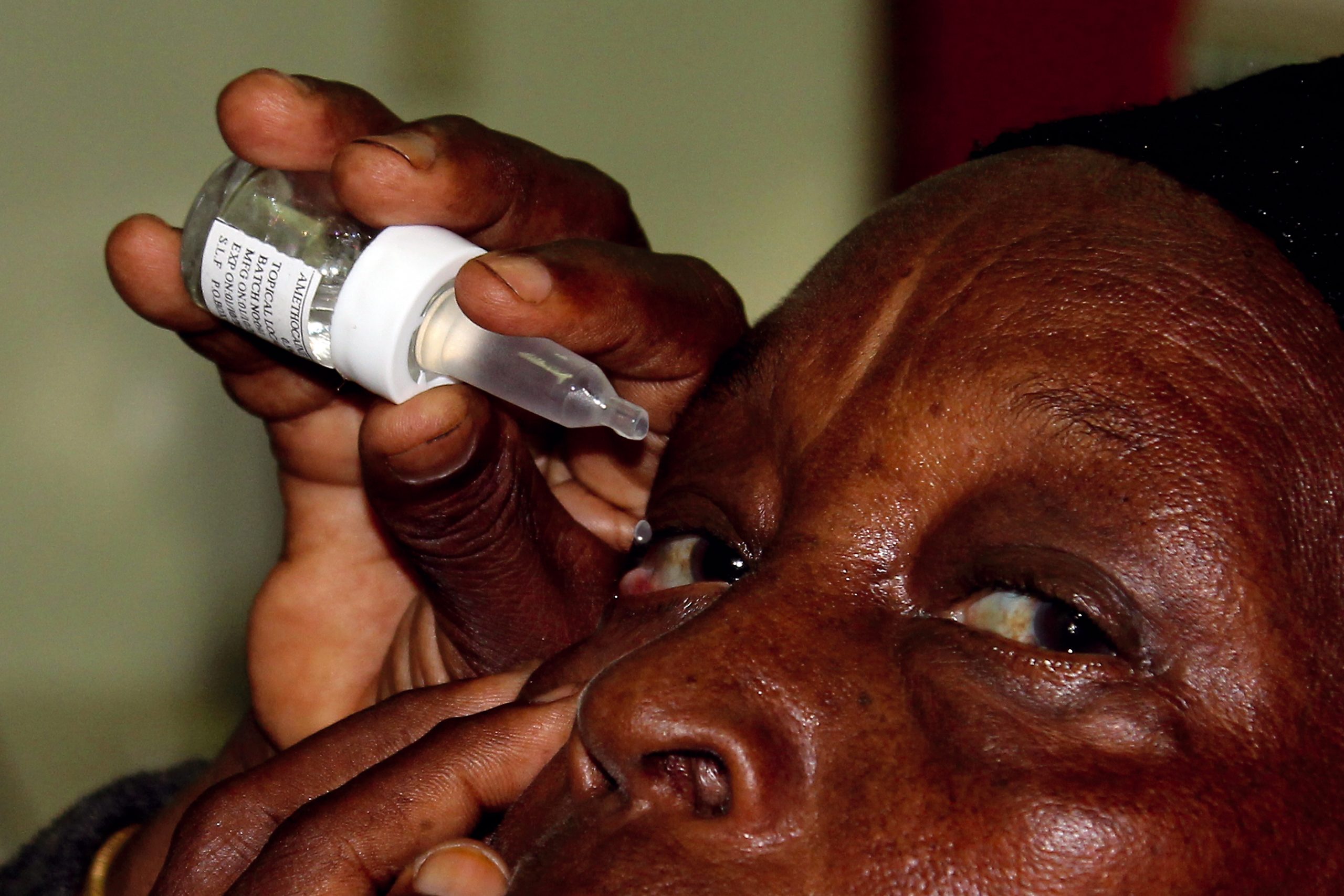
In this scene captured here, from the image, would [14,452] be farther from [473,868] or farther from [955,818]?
[955,818]

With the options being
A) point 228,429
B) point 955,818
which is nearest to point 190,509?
point 228,429

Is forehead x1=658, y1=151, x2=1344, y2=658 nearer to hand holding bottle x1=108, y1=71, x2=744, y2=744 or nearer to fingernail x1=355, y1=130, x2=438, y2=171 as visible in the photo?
hand holding bottle x1=108, y1=71, x2=744, y2=744

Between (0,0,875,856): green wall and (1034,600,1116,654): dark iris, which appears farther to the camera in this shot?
(0,0,875,856): green wall

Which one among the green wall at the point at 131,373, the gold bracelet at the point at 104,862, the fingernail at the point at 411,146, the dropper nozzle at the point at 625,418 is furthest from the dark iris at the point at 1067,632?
the green wall at the point at 131,373

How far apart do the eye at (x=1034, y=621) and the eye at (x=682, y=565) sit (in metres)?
0.22

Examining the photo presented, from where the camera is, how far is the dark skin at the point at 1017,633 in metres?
0.76

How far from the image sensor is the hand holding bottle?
1.04 meters

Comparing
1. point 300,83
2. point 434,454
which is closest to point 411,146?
point 300,83

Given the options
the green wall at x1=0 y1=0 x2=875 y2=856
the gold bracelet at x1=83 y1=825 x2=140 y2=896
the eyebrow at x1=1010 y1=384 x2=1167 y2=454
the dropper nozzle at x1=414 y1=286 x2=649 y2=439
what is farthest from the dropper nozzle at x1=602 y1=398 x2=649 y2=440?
the green wall at x1=0 y1=0 x2=875 y2=856

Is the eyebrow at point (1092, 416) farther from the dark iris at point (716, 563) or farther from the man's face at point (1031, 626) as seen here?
the dark iris at point (716, 563)

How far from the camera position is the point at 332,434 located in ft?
4.64

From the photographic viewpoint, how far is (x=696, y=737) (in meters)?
0.79

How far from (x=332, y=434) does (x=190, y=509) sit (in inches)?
52.8

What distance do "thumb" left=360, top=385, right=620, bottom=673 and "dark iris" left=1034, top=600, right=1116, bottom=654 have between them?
18.4 inches
